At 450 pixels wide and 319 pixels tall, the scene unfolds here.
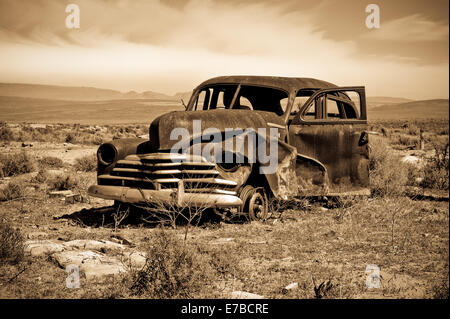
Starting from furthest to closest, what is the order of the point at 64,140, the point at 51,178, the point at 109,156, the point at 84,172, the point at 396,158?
the point at 64,140
the point at 84,172
the point at 396,158
the point at 51,178
the point at 109,156

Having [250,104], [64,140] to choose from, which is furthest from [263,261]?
[64,140]

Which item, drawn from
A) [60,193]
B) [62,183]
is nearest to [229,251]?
[60,193]

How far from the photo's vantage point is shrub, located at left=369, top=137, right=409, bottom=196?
8438 mm

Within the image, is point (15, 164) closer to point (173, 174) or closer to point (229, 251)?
point (173, 174)

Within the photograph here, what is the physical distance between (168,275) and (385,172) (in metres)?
6.75

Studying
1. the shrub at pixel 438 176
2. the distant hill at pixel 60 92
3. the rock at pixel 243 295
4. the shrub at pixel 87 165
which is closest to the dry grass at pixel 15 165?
the shrub at pixel 87 165

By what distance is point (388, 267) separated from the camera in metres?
4.30

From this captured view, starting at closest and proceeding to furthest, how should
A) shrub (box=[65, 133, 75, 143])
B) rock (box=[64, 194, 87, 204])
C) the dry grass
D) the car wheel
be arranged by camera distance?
the car wheel
rock (box=[64, 194, 87, 204])
the dry grass
shrub (box=[65, 133, 75, 143])

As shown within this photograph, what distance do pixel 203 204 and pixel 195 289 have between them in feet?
5.81

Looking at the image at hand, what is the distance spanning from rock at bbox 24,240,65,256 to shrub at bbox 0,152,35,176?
6.65 metres

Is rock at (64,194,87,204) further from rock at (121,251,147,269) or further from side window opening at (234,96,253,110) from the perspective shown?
rock at (121,251,147,269)

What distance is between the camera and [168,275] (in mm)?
3672

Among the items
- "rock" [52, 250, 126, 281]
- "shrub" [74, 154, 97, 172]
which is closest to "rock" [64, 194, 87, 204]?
"rock" [52, 250, 126, 281]

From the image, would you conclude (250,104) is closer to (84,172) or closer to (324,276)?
(324,276)
